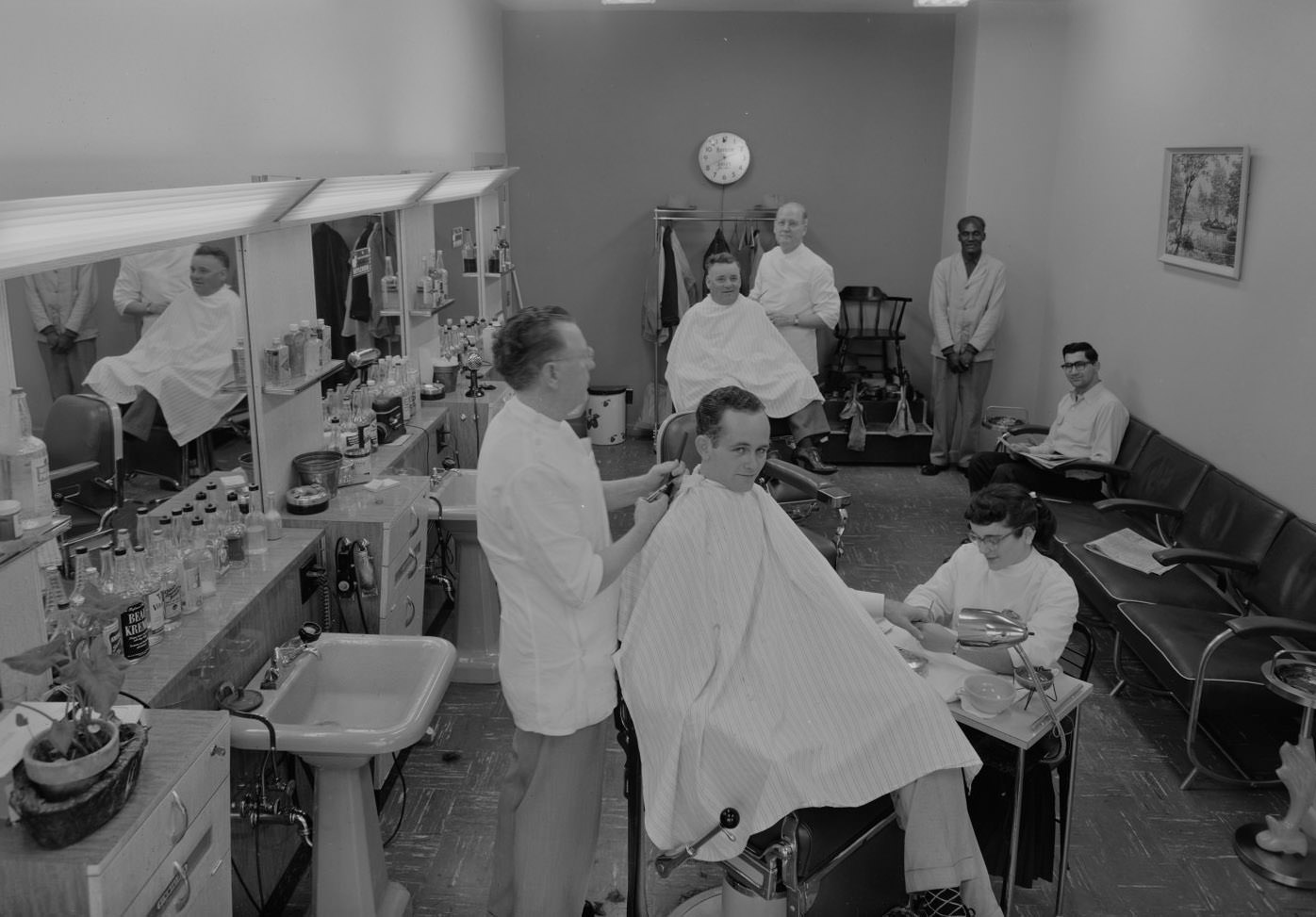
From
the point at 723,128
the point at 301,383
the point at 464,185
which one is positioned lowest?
the point at 301,383

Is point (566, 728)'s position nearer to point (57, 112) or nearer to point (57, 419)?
point (57, 419)

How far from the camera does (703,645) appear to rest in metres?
2.70

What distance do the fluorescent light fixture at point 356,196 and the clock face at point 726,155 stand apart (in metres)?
3.66

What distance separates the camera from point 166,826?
6.73 ft

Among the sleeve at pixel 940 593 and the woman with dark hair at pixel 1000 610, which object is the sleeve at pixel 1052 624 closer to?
the woman with dark hair at pixel 1000 610

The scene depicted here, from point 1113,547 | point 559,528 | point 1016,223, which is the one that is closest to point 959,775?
point 559,528

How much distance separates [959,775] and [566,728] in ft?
3.02

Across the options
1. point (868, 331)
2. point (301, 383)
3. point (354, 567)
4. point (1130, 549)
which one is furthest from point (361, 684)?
point (868, 331)

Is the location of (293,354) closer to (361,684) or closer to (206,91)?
(206,91)

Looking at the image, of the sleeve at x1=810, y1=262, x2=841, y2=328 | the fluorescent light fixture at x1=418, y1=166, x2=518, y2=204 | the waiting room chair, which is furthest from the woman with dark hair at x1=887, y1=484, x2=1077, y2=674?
the waiting room chair

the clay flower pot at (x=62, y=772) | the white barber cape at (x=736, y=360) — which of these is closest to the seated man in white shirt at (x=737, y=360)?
the white barber cape at (x=736, y=360)

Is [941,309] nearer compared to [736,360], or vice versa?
[736,360]

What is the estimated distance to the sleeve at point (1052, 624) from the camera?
3.12 m

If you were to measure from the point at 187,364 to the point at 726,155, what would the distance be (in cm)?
566
